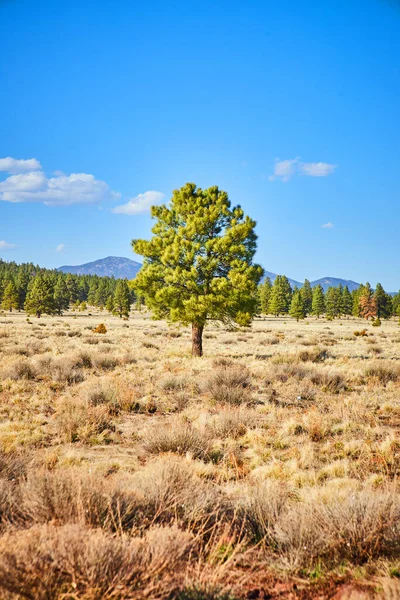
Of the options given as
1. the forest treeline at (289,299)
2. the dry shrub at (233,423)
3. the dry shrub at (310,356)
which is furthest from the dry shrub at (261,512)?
the forest treeline at (289,299)

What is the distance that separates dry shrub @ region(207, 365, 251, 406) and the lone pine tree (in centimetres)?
547

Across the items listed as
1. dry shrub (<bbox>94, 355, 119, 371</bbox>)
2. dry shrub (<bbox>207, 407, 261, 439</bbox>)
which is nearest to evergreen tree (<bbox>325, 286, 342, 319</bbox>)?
dry shrub (<bbox>94, 355, 119, 371</bbox>)

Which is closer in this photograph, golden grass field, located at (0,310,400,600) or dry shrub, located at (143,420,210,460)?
golden grass field, located at (0,310,400,600)

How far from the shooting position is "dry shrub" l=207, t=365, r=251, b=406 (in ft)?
31.2

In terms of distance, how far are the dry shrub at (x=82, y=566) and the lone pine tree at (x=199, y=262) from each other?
13446mm

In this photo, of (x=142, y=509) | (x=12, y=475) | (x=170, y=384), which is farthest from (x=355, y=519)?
(x=170, y=384)

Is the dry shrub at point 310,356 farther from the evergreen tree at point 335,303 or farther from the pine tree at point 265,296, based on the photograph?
the evergreen tree at point 335,303

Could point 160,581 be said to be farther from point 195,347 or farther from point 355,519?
point 195,347

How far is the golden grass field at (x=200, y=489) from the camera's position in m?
2.59

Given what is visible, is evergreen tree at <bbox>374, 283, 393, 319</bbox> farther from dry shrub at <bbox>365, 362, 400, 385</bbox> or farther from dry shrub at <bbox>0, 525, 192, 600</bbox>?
dry shrub at <bbox>0, 525, 192, 600</bbox>

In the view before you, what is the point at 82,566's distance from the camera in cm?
246

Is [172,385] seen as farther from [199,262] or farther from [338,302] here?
[338,302]

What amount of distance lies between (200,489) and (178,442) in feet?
7.41

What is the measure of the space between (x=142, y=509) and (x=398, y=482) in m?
3.67
